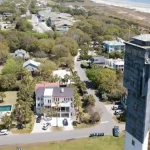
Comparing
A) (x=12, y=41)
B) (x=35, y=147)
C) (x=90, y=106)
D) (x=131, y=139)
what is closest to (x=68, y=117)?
(x=90, y=106)

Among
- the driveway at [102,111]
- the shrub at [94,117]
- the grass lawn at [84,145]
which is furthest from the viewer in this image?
the shrub at [94,117]

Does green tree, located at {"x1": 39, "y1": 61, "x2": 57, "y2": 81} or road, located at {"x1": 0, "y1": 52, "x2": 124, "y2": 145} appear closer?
road, located at {"x1": 0, "y1": 52, "x2": 124, "y2": 145}

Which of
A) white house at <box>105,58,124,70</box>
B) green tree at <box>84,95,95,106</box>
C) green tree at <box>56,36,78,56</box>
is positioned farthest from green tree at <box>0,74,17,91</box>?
green tree at <box>56,36,78,56</box>

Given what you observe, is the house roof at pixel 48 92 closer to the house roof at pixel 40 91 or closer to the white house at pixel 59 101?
the white house at pixel 59 101

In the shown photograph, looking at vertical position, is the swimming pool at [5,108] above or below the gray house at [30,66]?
below

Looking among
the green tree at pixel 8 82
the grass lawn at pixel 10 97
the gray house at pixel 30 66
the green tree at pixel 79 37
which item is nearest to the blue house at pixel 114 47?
the green tree at pixel 79 37

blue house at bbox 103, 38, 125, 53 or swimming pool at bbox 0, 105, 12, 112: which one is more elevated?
blue house at bbox 103, 38, 125, 53

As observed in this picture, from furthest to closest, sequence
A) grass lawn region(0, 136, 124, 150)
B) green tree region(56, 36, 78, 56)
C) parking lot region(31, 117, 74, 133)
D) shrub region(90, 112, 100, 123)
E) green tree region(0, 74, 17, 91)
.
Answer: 1. green tree region(56, 36, 78, 56)
2. green tree region(0, 74, 17, 91)
3. shrub region(90, 112, 100, 123)
4. parking lot region(31, 117, 74, 133)
5. grass lawn region(0, 136, 124, 150)

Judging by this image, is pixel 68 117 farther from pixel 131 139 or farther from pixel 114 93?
pixel 131 139

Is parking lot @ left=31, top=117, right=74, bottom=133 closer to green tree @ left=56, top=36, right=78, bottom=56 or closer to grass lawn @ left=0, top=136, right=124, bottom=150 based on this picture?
grass lawn @ left=0, top=136, right=124, bottom=150
